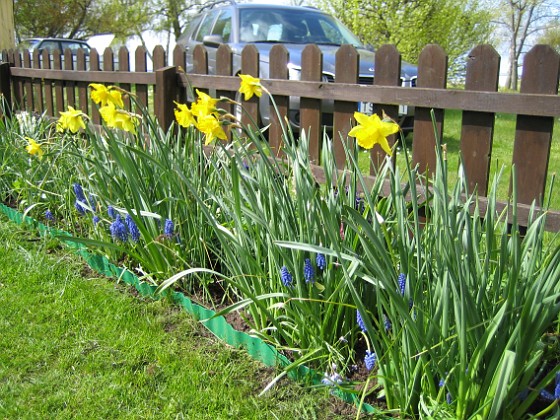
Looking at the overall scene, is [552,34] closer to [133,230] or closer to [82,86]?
[82,86]

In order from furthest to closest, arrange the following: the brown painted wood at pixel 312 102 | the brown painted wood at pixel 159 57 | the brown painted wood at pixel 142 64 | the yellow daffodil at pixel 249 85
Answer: the brown painted wood at pixel 142 64, the brown painted wood at pixel 159 57, the brown painted wood at pixel 312 102, the yellow daffodil at pixel 249 85

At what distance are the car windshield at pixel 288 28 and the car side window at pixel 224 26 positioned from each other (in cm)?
19

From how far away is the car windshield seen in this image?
261 inches

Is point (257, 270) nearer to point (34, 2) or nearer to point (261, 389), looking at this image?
point (261, 389)

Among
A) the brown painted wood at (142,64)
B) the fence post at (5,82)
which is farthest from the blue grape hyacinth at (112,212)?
the fence post at (5,82)

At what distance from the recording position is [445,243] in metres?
1.54

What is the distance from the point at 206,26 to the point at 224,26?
0.61 meters

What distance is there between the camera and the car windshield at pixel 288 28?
6.64 metres

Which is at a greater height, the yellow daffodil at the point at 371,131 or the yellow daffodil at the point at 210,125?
the yellow daffodil at the point at 371,131

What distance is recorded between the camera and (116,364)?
2.09 meters

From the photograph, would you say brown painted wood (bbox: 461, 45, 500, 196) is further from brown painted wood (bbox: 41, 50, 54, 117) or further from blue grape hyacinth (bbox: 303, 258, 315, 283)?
brown painted wood (bbox: 41, 50, 54, 117)

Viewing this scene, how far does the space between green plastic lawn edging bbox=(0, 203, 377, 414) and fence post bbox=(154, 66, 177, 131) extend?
1492 mm

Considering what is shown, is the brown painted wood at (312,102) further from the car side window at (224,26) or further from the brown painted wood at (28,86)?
the brown painted wood at (28,86)

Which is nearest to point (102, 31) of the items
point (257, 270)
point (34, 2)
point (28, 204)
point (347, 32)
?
point (34, 2)
